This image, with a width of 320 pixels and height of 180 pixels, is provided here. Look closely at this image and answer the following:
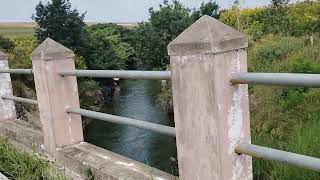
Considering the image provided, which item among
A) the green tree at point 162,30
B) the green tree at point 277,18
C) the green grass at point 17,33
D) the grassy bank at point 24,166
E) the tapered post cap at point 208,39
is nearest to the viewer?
the tapered post cap at point 208,39

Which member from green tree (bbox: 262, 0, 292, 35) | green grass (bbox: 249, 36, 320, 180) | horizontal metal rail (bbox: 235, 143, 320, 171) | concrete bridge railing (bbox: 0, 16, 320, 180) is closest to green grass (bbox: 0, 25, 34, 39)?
green tree (bbox: 262, 0, 292, 35)

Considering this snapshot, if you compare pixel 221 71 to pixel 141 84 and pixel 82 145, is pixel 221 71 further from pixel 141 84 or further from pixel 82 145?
pixel 141 84

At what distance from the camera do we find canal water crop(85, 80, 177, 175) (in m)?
13.6

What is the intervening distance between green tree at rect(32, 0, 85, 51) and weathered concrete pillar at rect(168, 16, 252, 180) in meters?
21.0

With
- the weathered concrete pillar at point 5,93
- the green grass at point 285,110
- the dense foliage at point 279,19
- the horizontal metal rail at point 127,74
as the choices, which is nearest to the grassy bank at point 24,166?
the horizontal metal rail at point 127,74

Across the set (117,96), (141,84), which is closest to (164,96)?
(117,96)

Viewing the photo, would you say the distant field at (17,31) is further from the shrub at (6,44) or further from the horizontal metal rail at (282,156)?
the horizontal metal rail at (282,156)

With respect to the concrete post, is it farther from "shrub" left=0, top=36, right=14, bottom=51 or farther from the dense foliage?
"shrub" left=0, top=36, right=14, bottom=51

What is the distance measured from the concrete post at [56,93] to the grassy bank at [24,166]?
20cm

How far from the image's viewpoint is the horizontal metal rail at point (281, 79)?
1.80 meters

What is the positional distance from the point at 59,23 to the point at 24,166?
2001cm

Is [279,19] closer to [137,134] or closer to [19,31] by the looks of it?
[137,134]

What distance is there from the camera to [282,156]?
201 centimetres

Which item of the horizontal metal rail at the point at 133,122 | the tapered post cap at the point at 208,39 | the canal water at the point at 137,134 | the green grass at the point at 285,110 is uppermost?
the tapered post cap at the point at 208,39
